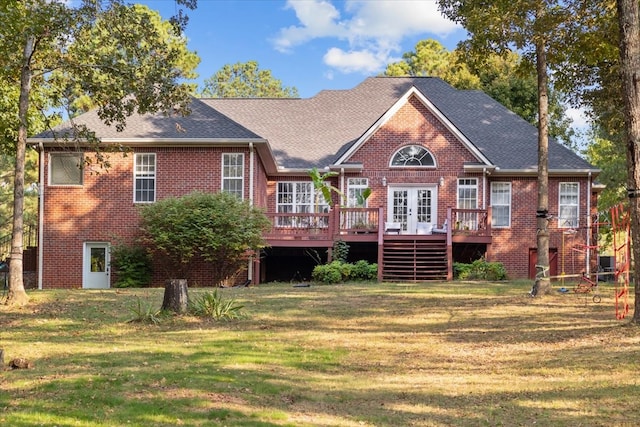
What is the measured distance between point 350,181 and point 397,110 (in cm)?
313

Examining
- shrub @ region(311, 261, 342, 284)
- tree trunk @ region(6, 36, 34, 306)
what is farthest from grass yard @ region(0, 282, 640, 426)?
shrub @ region(311, 261, 342, 284)

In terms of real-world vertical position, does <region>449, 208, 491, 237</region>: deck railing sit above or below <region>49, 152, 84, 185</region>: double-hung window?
below

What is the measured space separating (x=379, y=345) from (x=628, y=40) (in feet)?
20.8

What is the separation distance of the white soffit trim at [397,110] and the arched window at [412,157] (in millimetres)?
1231

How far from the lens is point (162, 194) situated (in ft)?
74.4

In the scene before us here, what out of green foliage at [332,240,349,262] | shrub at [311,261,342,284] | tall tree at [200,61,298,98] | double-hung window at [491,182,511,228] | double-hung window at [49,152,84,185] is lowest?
shrub at [311,261,342,284]

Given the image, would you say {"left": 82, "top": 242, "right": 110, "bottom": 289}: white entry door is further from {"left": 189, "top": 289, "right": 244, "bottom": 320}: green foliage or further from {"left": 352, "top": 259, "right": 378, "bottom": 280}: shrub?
{"left": 189, "top": 289, "right": 244, "bottom": 320}: green foliage

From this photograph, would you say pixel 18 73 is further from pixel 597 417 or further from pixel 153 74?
pixel 597 417

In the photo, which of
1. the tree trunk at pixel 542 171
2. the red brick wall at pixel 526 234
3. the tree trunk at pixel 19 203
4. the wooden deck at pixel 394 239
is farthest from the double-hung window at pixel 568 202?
the tree trunk at pixel 19 203

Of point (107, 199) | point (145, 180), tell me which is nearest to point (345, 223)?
point (145, 180)

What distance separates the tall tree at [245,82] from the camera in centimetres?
6400

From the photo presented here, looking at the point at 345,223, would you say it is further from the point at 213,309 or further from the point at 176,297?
the point at 176,297

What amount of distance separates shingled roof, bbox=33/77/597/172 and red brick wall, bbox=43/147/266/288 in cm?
90

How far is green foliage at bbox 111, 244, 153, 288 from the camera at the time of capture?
21.6 meters
